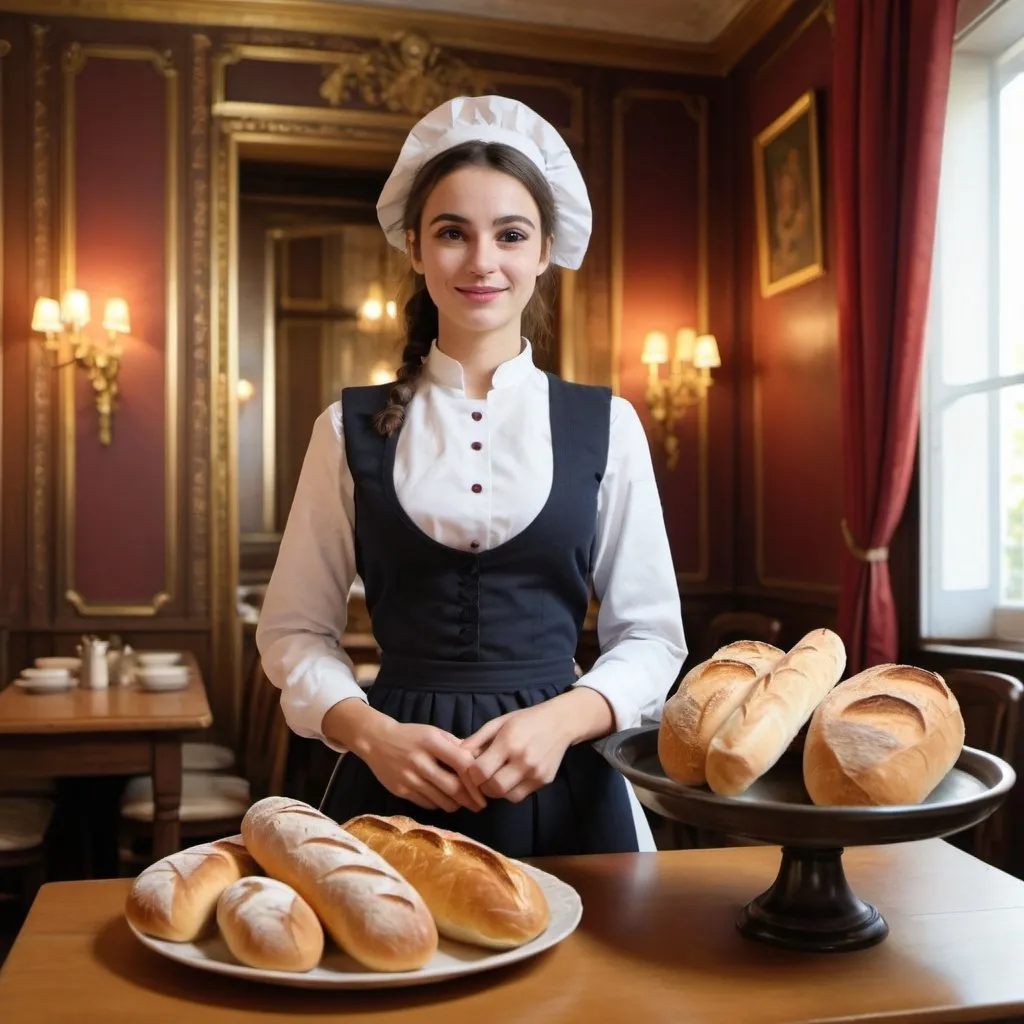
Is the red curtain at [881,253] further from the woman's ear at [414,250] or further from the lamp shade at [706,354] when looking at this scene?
the woman's ear at [414,250]

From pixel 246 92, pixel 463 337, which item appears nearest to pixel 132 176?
pixel 246 92

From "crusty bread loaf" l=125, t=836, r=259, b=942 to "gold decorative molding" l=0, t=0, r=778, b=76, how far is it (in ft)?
13.6

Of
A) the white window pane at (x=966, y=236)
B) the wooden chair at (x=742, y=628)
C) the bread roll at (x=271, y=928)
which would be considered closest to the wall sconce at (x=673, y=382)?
the wooden chair at (x=742, y=628)

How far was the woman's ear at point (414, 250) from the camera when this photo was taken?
1465 millimetres

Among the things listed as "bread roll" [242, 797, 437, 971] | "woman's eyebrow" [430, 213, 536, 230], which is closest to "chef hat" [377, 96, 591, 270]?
"woman's eyebrow" [430, 213, 536, 230]

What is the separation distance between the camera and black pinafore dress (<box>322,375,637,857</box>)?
1305 mm

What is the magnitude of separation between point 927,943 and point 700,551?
401 centimetres

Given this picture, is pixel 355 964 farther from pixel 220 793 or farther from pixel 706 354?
pixel 706 354

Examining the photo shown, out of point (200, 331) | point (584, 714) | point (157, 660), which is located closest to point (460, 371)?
point (584, 714)

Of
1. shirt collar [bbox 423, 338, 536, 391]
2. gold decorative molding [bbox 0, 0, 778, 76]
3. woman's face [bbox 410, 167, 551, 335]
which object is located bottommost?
shirt collar [bbox 423, 338, 536, 391]

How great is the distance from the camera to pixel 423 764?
1.11 metres

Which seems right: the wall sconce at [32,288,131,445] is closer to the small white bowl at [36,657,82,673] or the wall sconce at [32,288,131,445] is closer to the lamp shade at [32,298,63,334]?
the lamp shade at [32,298,63,334]

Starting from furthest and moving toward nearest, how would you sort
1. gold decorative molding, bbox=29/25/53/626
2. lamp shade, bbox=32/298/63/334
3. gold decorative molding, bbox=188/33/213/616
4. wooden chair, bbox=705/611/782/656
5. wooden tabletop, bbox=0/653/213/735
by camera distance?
1. gold decorative molding, bbox=188/33/213/616
2. gold decorative molding, bbox=29/25/53/626
3. lamp shade, bbox=32/298/63/334
4. wooden chair, bbox=705/611/782/656
5. wooden tabletop, bbox=0/653/213/735

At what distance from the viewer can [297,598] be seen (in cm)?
137
